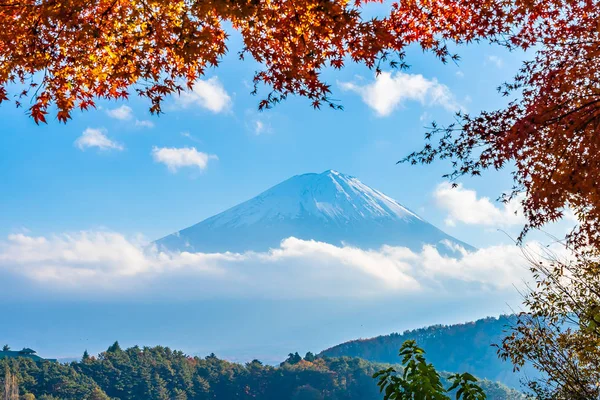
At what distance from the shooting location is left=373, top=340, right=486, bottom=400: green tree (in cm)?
347

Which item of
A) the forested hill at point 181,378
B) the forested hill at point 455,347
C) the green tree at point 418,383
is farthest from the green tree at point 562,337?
the forested hill at point 455,347

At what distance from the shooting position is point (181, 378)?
57094 mm

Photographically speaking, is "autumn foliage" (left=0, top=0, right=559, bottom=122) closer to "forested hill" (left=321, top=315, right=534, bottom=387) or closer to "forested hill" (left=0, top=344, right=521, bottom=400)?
"forested hill" (left=0, top=344, right=521, bottom=400)

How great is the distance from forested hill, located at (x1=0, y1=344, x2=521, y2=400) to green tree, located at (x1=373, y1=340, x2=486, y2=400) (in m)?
48.3

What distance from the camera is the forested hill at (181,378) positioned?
47000 mm

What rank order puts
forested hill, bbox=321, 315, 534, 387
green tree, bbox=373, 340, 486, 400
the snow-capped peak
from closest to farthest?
green tree, bbox=373, 340, 486, 400 → forested hill, bbox=321, 315, 534, 387 → the snow-capped peak

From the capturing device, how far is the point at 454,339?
106 metres

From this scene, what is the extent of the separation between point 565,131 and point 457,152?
118 cm

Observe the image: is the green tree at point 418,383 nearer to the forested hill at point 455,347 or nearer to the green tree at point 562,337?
the green tree at point 562,337

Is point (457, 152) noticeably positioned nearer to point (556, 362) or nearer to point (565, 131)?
point (565, 131)

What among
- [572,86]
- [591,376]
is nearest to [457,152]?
[572,86]

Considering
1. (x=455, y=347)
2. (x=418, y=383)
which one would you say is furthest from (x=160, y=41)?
(x=455, y=347)

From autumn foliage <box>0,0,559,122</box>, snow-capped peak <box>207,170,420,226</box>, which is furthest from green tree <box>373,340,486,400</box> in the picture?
snow-capped peak <box>207,170,420,226</box>

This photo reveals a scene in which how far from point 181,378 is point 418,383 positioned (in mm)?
58364
